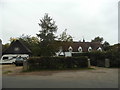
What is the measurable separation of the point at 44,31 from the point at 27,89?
34260mm

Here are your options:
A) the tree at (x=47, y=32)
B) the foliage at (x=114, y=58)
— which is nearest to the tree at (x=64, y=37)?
the tree at (x=47, y=32)

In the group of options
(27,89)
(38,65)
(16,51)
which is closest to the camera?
(27,89)

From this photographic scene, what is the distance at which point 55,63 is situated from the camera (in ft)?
77.6

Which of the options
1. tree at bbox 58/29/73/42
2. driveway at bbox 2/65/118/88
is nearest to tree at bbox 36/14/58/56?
tree at bbox 58/29/73/42

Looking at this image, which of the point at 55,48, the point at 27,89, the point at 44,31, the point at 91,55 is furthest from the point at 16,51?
the point at 27,89

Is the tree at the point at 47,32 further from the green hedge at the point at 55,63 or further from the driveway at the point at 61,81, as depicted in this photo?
the driveway at the point at 61,81

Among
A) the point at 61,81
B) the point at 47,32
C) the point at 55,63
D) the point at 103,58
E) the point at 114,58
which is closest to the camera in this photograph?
the point at 61,81

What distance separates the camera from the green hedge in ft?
76.0

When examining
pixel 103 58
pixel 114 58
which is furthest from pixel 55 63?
pixel 114 58

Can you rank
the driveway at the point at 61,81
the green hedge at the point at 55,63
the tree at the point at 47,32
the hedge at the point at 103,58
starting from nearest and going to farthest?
1. the driveway at the point at 61,81
2. the green hedge at the point at 55,63
3. the hedge at the point at 103,58
4. the tree at the point at 47,32

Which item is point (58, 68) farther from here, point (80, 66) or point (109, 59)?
point (109, 59)

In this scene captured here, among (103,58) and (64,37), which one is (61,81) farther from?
(64,37)

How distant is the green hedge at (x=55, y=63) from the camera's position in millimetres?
23172

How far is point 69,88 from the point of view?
9.87 meters
